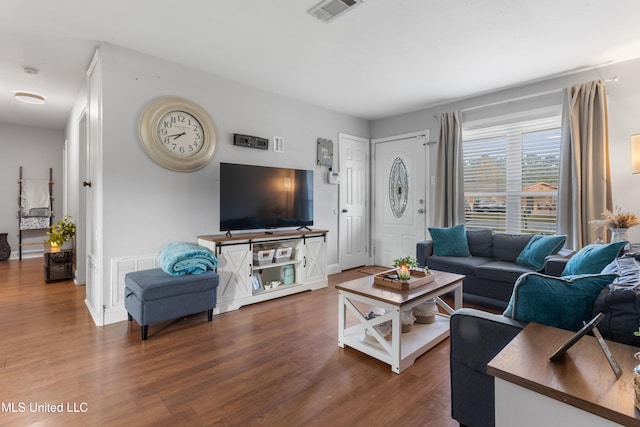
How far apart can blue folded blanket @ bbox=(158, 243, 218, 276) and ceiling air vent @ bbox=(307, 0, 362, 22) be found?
227cm

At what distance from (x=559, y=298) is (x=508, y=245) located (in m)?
2.64

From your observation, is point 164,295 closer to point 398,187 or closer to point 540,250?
point 540,250

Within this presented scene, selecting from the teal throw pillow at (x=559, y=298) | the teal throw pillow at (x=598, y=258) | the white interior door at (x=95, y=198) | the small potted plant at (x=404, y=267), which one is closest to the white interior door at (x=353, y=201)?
the small potted plant at (x=404, y=267)

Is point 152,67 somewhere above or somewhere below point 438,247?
above

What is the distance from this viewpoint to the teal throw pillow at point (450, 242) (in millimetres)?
3857

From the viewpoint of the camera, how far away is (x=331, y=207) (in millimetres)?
5000

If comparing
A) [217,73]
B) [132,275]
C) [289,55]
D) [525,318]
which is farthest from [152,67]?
[525,318]

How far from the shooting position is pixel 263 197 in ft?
12.3

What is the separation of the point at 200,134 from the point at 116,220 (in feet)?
4.02

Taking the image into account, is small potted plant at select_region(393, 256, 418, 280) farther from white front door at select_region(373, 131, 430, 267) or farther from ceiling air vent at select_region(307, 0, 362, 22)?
white front door at select_region(373, 131, 430, 267)

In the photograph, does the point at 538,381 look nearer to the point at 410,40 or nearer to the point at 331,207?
the point at 410,40

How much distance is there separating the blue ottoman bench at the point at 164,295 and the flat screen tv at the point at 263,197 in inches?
31.2

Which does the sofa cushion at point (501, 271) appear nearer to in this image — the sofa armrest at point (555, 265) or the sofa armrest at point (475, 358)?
the sofa armrest at point (555, 265)

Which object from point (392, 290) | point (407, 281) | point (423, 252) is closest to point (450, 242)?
point (423, 252)
